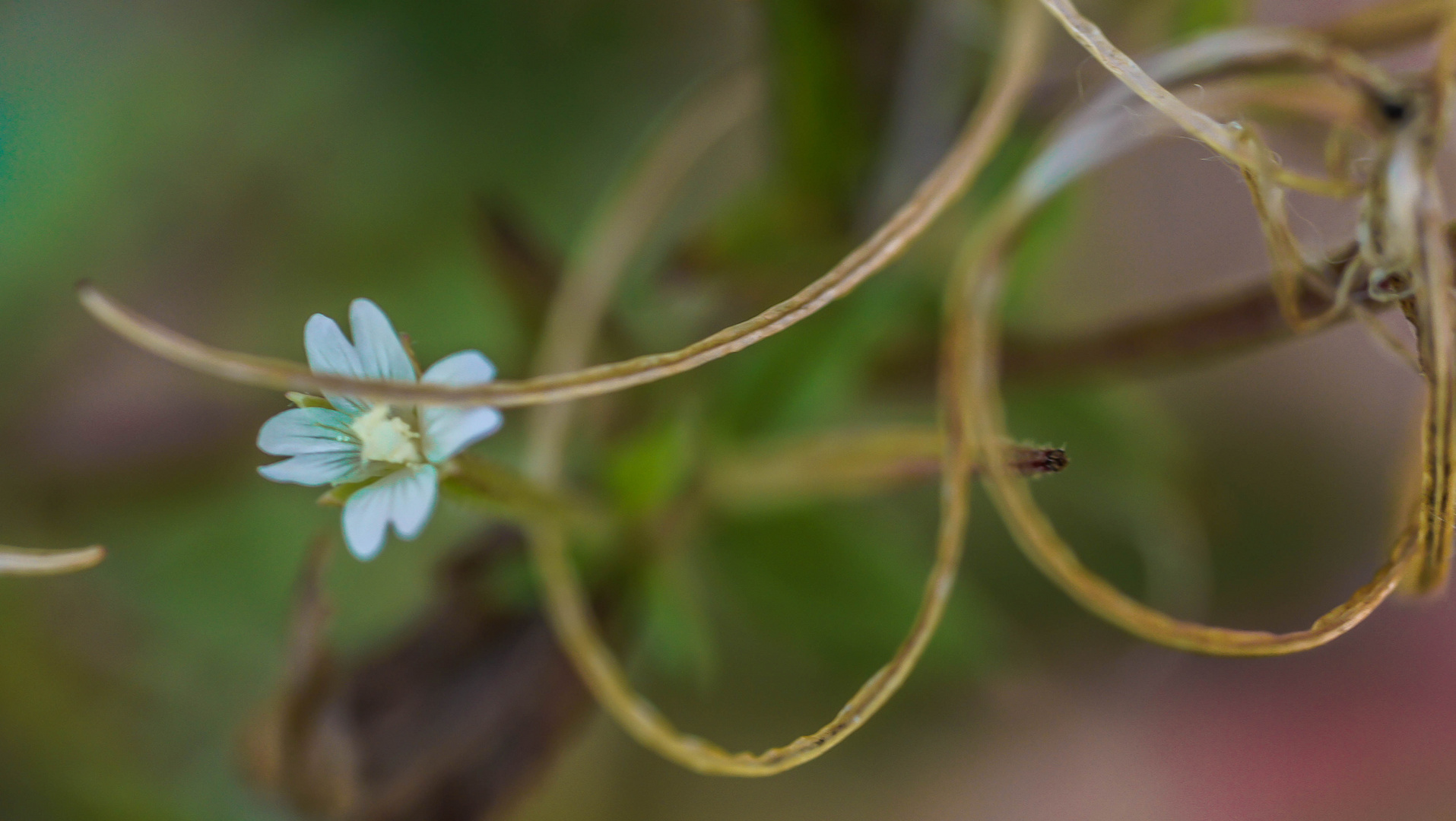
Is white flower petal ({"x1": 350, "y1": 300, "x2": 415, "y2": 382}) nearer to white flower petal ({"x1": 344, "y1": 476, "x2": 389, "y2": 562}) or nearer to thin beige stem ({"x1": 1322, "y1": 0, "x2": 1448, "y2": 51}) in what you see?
white flower petal ({"x1": 344, "y1": 476, "x2": 389, "y2": 562})

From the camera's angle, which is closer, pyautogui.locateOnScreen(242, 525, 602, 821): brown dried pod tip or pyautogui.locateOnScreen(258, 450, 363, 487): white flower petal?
pyautogui.locateOnScreen(258, 450, 363, 487): white flower petal

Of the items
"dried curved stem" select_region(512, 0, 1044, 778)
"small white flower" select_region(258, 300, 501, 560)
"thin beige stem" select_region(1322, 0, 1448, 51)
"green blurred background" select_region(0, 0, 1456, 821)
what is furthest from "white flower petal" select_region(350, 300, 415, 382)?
"thin beige stem" select_region(1322, 0, 1448, 51)

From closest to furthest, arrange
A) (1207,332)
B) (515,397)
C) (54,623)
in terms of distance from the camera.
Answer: (515,397)
(1207,332)
(54,623)

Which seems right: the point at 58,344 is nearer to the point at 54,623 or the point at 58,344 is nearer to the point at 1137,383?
the point at 54,623

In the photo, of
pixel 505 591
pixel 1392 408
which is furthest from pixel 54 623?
pixel 1392 408

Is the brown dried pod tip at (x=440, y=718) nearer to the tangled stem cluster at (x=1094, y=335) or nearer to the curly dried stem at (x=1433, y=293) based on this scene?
the tangled stem cluster at (x=1094, y=335)

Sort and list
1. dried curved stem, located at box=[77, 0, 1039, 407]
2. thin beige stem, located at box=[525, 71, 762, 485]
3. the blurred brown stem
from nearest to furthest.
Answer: dried curved stem, located at box=[77, 0, 1039, 407]
the blurred brown stem
thin beige stem, located at box=[525, 71, 762, 485]

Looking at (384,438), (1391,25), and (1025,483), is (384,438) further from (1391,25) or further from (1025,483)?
(1391,25)

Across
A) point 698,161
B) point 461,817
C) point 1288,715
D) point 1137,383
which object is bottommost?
point 461,817

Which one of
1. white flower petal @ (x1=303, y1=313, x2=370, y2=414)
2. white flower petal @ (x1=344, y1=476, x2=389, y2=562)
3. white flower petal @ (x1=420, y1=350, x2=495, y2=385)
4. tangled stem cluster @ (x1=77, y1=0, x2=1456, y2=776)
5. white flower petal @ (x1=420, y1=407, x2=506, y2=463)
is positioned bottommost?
white flower petal @ (x1=344, y1=476, x2=389, y2=562)
